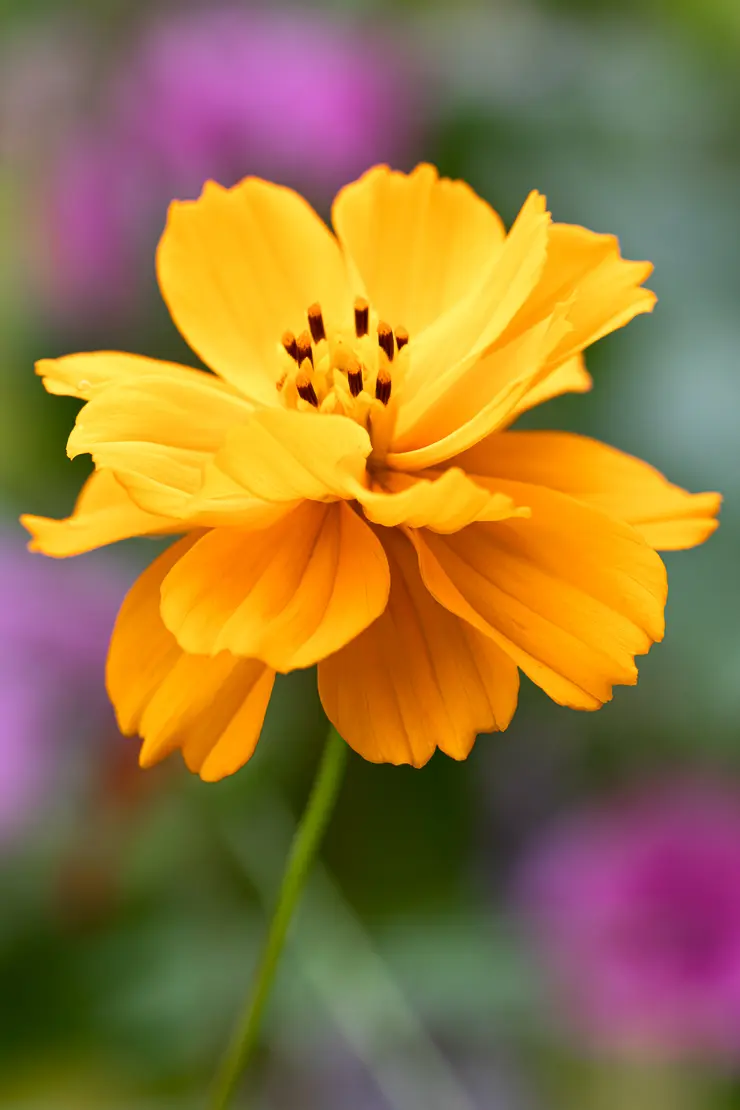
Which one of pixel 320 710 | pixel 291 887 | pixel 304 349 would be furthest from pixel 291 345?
pixel 320 710

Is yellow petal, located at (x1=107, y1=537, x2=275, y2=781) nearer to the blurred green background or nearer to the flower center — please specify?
the flower center

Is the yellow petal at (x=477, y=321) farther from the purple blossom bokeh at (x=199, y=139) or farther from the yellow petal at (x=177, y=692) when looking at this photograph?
the purple blossom bokeh at (x=199, y=139)

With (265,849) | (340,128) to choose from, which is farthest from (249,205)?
(340,128)

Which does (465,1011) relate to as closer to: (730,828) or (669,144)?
(730,828)

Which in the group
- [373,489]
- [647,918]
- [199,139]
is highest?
[373,489]

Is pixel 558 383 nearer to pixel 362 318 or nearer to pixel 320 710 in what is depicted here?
pixel 362 318
